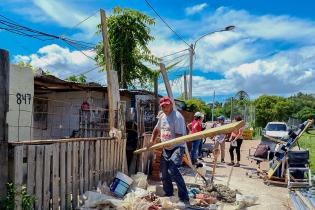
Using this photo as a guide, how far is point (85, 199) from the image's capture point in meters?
6.34

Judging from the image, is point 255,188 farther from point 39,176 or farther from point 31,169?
point 31,169

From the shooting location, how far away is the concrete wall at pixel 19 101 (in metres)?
9.45

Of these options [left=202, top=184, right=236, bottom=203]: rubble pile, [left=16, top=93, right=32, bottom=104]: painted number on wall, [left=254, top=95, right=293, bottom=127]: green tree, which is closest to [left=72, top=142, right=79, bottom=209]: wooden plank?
[left=202, top=184, right=236, bottom=203]: rubble pile

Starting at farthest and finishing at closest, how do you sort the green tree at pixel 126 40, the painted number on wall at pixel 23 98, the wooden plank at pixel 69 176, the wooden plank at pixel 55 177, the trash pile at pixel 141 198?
the green tree at pixel 126 40 < the painted number on wall at pixel 23 98 < the trash pile at pixel 141 198 < the wooden plank at pixel 69 176 < the wooden plank at pixel 55 177

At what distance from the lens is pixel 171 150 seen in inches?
279

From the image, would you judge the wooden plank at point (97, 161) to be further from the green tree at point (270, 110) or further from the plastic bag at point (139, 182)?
the green tree at point (270, 110)

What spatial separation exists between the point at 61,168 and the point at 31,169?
80 centimetres

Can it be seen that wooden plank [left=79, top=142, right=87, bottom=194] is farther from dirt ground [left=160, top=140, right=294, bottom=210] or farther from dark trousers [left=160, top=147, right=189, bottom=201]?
dirt ground [left=160, top=140, right=294, bottom=210]

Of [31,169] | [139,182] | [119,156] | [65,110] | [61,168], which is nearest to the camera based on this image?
[31,169]

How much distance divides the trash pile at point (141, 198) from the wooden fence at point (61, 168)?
0.26 metres

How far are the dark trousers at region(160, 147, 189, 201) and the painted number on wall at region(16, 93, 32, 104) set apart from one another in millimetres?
4403

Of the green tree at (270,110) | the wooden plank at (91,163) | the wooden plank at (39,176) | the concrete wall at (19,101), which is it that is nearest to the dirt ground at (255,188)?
the wooden plank at (91,163)

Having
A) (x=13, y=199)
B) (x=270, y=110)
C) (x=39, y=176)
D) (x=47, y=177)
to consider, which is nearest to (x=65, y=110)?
(x=47, y=177)

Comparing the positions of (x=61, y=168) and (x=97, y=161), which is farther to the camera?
(x=97, y=161)
